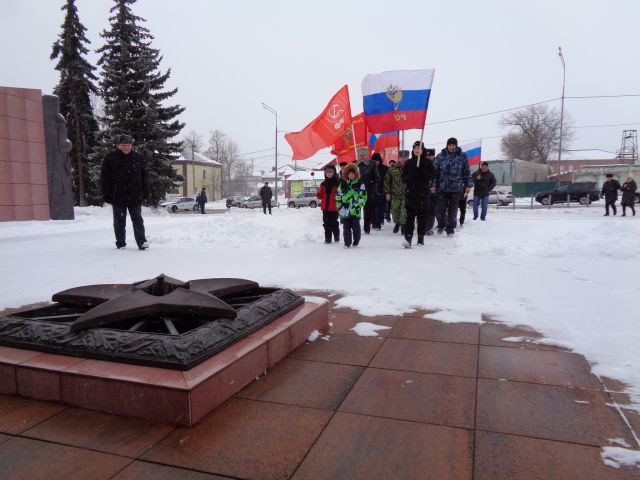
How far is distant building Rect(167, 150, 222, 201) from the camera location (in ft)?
223

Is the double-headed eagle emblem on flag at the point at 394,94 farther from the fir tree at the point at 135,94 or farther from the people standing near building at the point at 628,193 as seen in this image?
the fir tree at the point at 135,94

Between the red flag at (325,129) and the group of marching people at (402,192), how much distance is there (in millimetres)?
2406

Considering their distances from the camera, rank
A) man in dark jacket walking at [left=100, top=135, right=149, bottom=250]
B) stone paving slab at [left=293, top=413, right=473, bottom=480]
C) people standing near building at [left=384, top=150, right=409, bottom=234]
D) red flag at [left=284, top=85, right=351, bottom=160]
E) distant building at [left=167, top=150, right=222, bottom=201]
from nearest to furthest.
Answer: stone paving slab at [left=293, top=413, right=473, bottom=480], man in dark jacket walking at [left=100, top=135, right=149, bottom=250], people standing near building at [left=384, top=150, right=409, bottom=234], red flag at [left=284, top=85, right=351, bottom=160], distant building at [left=167, top=150, right=222, bottom=201]

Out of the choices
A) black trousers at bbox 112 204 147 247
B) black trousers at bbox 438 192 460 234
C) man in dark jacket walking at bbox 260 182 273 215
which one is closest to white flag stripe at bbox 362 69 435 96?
black trousers at bbox 438 192 460 234

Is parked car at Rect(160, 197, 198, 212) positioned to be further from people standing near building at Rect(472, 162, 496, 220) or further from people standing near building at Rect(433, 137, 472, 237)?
people standing near building at Rect(433, 137, 472, 237)

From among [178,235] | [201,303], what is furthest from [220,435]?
[178,235]

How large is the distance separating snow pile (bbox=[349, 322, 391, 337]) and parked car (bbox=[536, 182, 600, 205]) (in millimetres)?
32950

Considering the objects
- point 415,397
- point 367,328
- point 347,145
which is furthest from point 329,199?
point 415,397

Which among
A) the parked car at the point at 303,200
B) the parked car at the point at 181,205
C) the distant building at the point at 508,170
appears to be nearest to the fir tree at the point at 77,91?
the parked car at the point at 181,205

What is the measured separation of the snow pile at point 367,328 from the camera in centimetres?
339

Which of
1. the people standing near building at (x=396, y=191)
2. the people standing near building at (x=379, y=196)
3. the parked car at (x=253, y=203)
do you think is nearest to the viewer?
the people standing near building at (x=396, y=191)

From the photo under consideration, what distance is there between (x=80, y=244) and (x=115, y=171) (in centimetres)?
213

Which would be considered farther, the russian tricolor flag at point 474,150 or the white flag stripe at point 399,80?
the russian tricolor flag at point 474,150

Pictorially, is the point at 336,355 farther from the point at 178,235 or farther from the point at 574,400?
the point at 178,235
